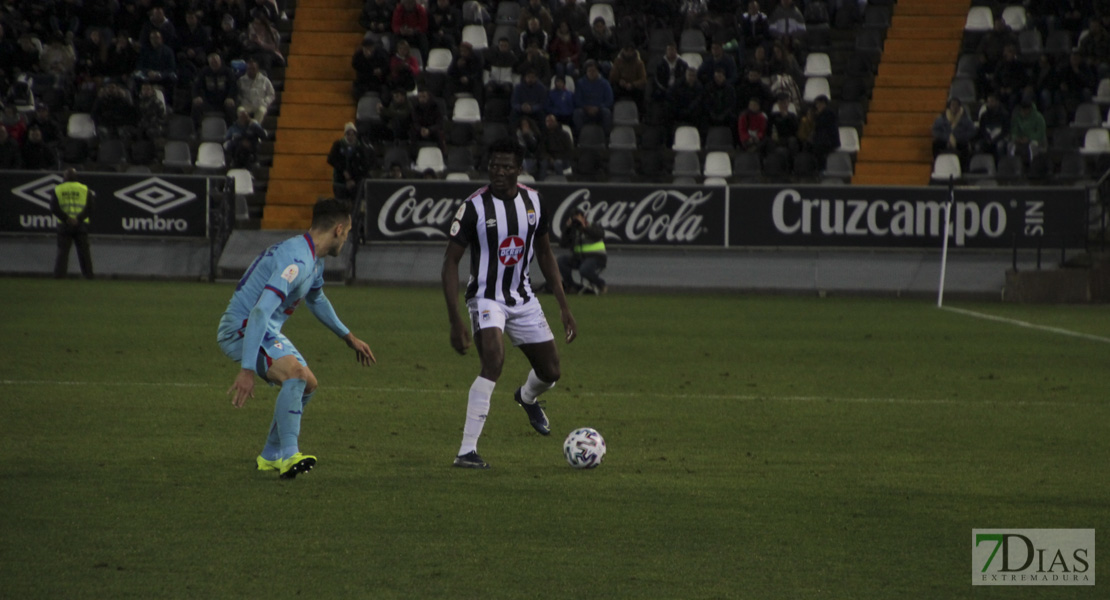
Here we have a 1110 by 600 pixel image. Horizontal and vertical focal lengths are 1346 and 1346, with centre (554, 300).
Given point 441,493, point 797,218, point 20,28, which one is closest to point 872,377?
point 441,493

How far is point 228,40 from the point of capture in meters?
28.8

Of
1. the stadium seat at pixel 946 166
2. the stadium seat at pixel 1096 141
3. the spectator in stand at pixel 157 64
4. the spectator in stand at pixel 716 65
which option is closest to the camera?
the stadium seat at pixel 1096 141

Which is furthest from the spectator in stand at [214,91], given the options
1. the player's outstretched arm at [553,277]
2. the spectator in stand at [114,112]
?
the player's outstretched arm at [553,277]

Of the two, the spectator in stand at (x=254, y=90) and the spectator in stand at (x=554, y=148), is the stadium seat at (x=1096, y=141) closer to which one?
the spectator in stand at (x=554, y=148)

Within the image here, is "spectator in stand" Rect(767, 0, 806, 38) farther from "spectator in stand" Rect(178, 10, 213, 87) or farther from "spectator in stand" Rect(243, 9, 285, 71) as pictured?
"spectator in stand" Rect(178, 10, 213, 87)

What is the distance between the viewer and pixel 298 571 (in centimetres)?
518

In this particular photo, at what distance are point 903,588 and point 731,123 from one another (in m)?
22.1

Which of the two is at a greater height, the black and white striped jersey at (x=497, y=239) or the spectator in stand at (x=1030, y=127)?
the spectator in stand at (x=1030, y=127)

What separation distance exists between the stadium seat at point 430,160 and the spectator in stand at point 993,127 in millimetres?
10272

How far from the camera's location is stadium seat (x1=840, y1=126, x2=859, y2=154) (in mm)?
26859

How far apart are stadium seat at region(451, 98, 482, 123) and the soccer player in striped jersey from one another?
19.5 metres

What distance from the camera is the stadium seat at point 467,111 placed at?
27.1 m

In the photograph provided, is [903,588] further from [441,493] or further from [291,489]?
[291,489]

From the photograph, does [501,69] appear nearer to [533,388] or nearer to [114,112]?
[114,112]
